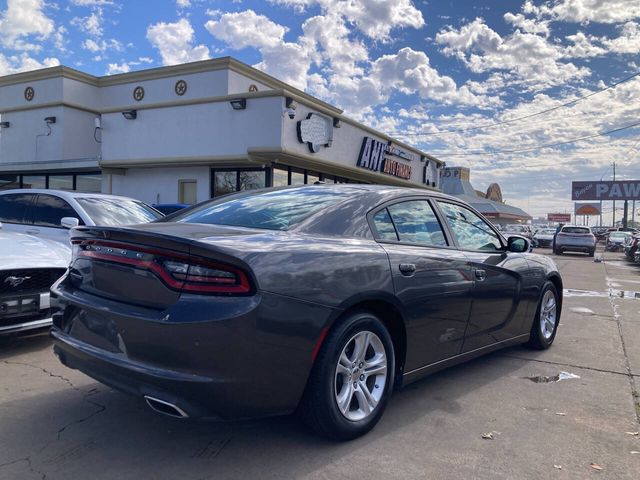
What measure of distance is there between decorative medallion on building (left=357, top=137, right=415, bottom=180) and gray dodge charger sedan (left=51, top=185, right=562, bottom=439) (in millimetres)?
14610

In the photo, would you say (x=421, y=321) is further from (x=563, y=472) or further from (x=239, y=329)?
(x=239, y=329)

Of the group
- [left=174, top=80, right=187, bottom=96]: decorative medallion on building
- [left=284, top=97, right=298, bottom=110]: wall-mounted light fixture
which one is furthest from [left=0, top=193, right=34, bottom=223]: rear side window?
[left=174, top=80, right=187, bottom=96]: decorative medallion on building

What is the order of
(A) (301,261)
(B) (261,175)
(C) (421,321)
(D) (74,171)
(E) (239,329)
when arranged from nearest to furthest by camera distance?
(E) (239,329) → (A) (301,261) → (C) (421,321) → (B) (261,175) → (D) (74,171)

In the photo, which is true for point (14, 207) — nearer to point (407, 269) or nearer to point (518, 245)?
point (407, 269)

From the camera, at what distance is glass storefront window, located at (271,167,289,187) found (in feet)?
49.7

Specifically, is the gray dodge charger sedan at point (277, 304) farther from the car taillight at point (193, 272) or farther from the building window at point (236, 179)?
the building window at point (236, 179)

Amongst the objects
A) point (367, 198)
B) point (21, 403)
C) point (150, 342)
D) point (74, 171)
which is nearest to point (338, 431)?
point (150, 342)

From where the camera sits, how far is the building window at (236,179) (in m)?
15.2

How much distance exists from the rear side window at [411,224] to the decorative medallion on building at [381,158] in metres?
14.3

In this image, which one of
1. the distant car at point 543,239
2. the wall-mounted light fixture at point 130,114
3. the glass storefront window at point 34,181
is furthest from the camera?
the distant car at point 543,239

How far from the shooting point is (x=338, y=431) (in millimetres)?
3000

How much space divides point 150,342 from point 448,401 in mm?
2331

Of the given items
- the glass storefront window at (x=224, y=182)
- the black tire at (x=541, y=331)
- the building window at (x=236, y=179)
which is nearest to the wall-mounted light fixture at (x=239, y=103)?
the building window at (x=236, y=179)

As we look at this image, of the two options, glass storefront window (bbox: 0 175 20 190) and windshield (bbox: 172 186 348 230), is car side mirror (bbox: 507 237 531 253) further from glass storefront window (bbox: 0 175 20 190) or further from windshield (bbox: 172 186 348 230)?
glass storefront window (bbox: 0 175 20 190)
